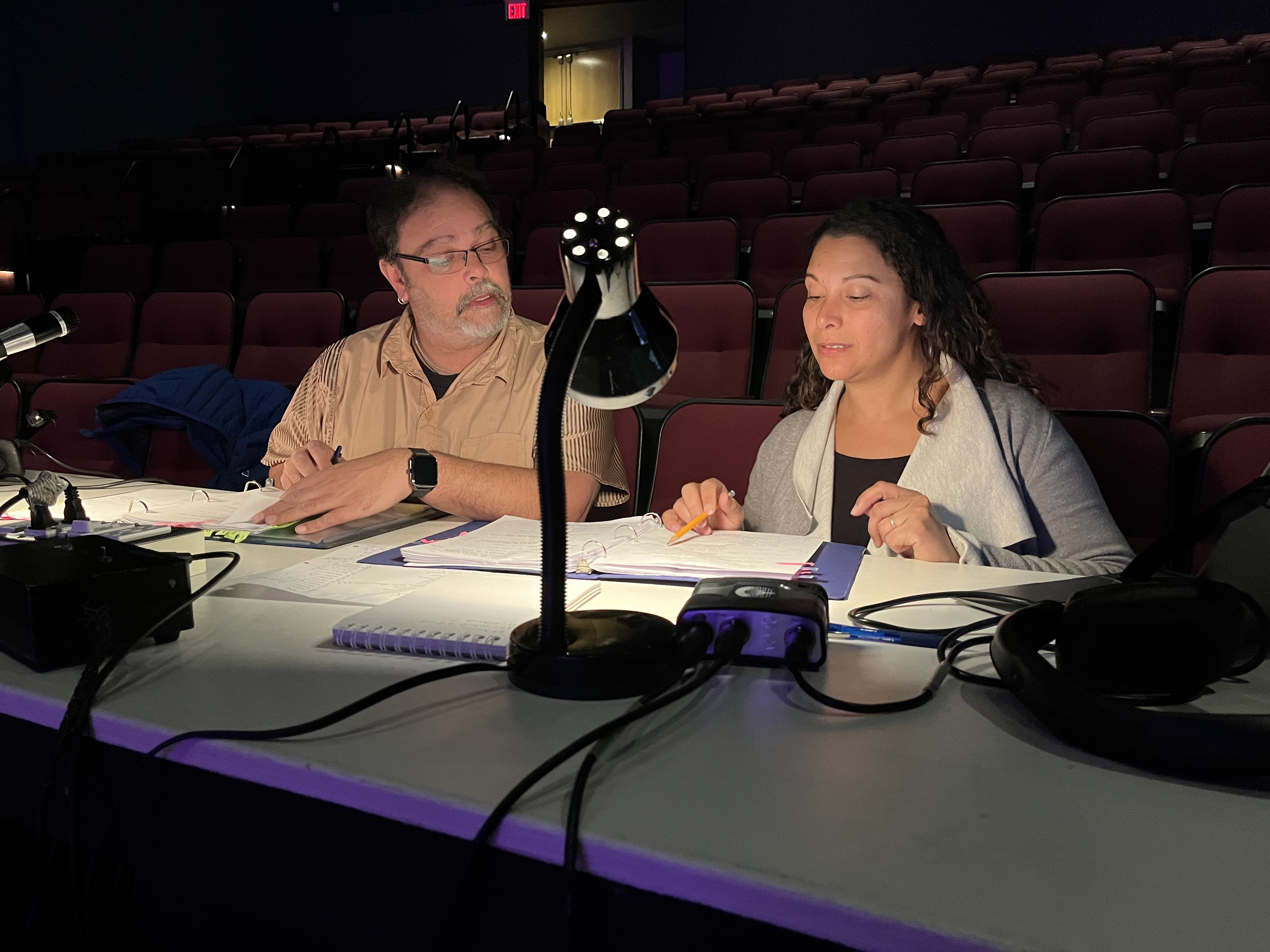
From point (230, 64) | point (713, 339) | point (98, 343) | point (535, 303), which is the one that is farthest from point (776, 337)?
point (230, 64)

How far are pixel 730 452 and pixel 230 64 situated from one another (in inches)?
439

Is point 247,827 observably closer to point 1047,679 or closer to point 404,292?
point 1047,679

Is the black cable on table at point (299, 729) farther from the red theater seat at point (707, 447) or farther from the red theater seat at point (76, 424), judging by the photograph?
the red theater seat at point (76, 424)

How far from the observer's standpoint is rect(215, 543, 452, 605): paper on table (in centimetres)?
85

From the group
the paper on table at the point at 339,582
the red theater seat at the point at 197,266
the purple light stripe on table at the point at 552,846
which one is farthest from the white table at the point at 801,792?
the red theater seat at the point at 197,266

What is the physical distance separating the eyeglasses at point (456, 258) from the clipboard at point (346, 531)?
1.48 feet

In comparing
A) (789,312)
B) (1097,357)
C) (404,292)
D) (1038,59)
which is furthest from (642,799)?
(1038,59)

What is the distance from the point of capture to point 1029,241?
10.6ft

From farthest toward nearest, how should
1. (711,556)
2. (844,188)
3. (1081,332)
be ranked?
(844,188), (1081,332), (711,556)

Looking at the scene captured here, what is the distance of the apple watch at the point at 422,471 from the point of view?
47.9 inches

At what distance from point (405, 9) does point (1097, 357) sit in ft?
35.4

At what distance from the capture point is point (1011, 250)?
293 centimetres

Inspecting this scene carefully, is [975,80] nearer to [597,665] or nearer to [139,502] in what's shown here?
[139,502]

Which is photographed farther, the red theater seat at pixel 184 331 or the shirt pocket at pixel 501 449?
the red theater seat at pixel 184 331
